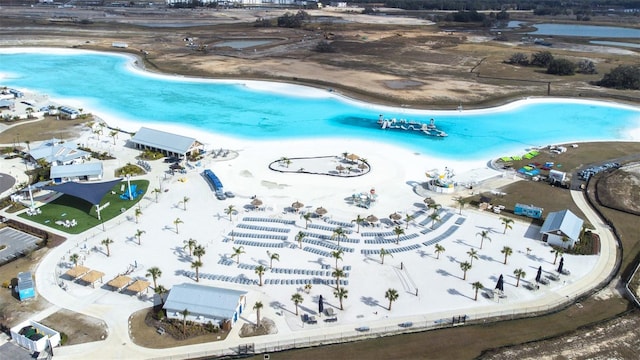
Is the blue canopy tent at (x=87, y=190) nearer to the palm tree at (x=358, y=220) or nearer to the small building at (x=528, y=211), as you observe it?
the palm tree at (x=358, y=220)

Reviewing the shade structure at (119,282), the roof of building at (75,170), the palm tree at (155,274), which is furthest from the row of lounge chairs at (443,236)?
the roof of building at (75,170)

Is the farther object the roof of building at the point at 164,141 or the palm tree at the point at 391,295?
the roof of building at the point at 164,141

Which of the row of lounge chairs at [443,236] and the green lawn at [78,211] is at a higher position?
the green lawn at [78,211]

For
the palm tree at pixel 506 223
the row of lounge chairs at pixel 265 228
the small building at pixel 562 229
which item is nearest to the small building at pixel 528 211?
the small building at pixel 562 229

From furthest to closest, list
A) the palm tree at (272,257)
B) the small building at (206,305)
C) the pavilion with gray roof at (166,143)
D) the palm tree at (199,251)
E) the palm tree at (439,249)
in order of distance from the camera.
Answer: the pavilion with gray roof at (166,143) < the palm tree at (439,249) < the palm tree at (199,251) < the palm tree at (272,257) < the small building at (206,305)

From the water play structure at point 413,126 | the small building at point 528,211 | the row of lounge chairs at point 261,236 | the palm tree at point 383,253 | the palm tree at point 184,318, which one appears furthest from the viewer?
the water play structure at point 413,126

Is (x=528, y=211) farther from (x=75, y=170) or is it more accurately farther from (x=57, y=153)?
(x=57, y=153)

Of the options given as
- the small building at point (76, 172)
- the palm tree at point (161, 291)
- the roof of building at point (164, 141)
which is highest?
the roof of building at point (164, 141)
